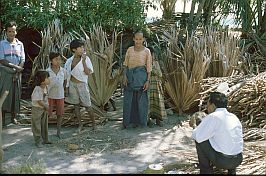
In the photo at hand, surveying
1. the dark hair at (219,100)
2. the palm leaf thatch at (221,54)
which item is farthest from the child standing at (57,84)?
the palm leaf thatch at (221,54)

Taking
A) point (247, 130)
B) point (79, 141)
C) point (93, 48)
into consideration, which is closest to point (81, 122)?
point (79, 141)

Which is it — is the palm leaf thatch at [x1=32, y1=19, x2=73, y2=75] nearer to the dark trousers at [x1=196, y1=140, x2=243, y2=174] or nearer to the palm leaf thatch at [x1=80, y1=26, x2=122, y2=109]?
the palm leaf thatch at [x1=80, y1=26, x2=122, y2=109]

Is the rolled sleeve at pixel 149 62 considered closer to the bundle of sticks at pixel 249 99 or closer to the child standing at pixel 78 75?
the child standing at pixel 78 75

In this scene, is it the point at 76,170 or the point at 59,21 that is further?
the point at 59,21

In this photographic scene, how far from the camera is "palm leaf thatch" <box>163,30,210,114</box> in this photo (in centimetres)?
690

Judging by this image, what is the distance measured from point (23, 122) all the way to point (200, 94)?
2.51 metres

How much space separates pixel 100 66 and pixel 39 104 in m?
1.60

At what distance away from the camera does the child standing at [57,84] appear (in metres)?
5.66

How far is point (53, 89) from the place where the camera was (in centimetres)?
573

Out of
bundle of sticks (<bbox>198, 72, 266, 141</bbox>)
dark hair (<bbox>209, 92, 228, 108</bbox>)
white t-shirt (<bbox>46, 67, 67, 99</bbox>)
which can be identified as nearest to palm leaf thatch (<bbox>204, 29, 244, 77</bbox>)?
bundle of sticks (<bbox>198, 72, 266, 141</bbox>)

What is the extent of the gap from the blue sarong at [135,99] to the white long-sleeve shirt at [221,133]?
2.09m

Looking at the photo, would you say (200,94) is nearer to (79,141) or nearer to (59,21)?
(79,141)

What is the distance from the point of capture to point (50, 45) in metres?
6.92

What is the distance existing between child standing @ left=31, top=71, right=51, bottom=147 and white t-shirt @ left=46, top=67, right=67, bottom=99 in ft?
0.79
